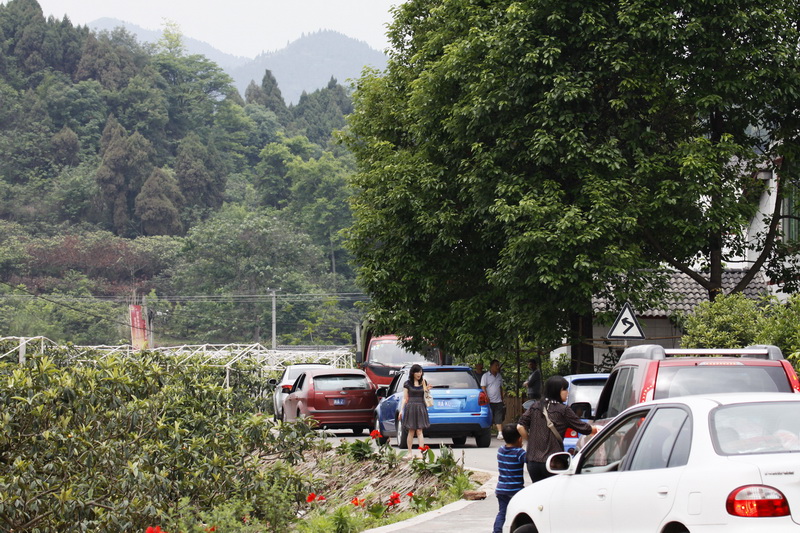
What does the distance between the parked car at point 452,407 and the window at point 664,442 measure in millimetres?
13991

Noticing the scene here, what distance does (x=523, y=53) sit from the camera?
21.7 meters

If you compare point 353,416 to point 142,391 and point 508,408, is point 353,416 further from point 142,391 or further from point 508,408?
point 142,391

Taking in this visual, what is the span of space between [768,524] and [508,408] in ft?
78.7

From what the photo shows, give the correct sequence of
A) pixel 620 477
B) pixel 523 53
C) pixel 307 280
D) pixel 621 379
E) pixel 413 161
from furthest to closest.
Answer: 1. pixel 307 280
2. pixel 413 161
3. pixel 523 53
4. pixel 621 379
5. pixel 620 477

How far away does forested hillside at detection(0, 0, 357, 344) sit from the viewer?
94.4 meters

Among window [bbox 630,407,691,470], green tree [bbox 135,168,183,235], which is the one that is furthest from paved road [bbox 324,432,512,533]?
green tree [bbox 135,168,183,235]

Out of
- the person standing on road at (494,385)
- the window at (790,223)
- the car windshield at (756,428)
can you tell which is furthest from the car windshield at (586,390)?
the car windshield at (756,428)

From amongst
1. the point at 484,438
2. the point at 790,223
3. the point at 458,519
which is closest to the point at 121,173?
the point at 790,223

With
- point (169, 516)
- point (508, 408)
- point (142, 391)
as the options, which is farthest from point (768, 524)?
point (508, 408)

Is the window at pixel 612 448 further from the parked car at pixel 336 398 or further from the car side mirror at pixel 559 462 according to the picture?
the parked car at pixel 336 398

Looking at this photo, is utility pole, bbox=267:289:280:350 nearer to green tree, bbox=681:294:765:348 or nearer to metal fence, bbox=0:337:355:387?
metal fence, bbox=0:337:355:387

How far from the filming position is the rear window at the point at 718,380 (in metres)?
9.92

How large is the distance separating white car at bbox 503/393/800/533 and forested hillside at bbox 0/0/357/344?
8573 cm

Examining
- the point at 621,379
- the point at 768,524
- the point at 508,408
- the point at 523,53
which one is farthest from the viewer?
the point at 508,408
